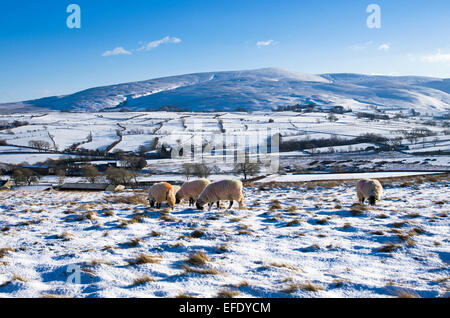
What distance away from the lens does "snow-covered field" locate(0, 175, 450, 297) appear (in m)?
5.18

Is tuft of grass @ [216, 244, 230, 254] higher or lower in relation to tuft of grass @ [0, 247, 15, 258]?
lower

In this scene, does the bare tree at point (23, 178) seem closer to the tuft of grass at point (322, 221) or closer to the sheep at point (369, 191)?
the sheep at point (369, 191)

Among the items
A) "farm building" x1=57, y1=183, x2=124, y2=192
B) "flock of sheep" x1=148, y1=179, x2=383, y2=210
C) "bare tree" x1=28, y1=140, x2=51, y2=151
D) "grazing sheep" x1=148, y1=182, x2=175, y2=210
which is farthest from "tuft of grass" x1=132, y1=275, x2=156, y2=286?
"bare tree" x1=28, y1=140, x2=51, y2=151

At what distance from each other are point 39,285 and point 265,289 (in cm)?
419

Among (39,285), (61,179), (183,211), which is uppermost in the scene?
(39,285)

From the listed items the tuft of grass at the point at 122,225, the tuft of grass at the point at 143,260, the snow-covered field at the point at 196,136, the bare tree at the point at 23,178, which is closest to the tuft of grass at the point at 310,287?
the tuft of grass at the point at 143,260

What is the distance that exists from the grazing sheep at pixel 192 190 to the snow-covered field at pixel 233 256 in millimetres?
4556

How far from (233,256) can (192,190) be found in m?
9.39

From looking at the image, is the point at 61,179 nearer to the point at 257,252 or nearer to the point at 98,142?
the point at 98,142

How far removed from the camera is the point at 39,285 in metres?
5.40

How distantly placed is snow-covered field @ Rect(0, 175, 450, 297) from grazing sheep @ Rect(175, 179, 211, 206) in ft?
14.9

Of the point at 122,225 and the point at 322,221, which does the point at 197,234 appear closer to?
the point at 122,225

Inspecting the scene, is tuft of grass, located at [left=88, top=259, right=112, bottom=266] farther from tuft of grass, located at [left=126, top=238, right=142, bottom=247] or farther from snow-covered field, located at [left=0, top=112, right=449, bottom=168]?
snow-covered field, located at [left=0, top=112, right=449, bottom=168]
